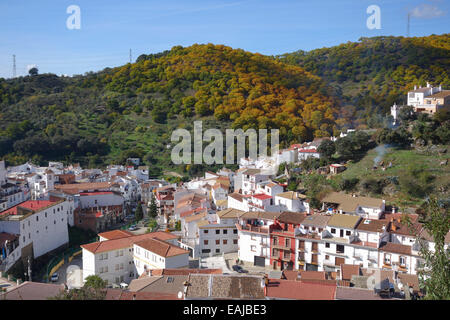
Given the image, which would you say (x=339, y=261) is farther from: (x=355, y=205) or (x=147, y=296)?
(x=147, y=296)

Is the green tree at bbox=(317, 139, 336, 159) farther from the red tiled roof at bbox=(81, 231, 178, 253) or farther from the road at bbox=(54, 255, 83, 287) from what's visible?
the road at bbox=(54, 255, 83, 287)

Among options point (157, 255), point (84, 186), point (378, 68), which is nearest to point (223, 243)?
point (157, 255)

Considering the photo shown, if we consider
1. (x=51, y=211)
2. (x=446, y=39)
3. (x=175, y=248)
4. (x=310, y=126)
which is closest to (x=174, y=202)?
(x=51, y=211)

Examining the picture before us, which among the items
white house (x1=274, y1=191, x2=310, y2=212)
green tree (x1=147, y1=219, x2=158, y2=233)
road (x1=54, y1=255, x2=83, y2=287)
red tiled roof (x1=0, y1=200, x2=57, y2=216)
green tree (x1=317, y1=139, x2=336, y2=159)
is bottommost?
road (x1=54, y1=255, x2=83, y2=287)

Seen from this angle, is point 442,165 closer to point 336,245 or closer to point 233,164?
point 336,245

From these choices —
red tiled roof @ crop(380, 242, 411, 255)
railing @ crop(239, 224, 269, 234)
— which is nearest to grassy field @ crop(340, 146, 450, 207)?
red tiled roof @ crop(380, 242, 411, 255)

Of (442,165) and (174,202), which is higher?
(442,165)
